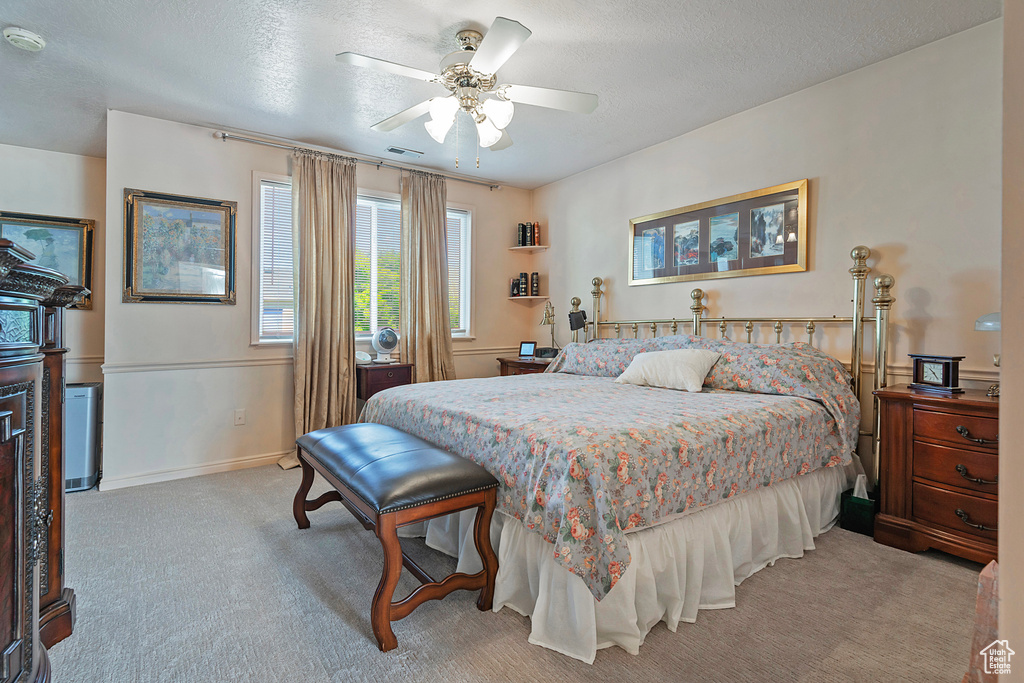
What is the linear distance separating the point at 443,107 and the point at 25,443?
2.03 metres

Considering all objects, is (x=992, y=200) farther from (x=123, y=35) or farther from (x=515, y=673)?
(x=123, y=35)

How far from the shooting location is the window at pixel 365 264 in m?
3.85

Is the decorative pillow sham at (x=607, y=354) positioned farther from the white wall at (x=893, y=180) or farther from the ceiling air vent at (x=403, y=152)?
the ceiling air vent at (x=403, y=152)

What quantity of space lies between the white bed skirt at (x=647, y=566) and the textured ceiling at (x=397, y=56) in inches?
87.8

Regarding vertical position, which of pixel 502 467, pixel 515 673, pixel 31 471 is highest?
pixel 31 471

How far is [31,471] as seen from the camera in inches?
43.7

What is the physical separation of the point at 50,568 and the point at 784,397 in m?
2.96

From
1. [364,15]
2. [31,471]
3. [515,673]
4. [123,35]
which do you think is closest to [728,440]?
[515,673]

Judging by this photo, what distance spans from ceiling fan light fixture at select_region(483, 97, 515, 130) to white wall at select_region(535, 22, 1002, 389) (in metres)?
1.85

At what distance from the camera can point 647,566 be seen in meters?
1.66

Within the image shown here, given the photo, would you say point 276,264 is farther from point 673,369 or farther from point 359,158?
point 673,369

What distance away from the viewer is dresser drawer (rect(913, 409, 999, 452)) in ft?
6.64

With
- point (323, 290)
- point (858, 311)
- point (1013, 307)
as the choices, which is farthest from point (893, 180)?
point (323, 290)

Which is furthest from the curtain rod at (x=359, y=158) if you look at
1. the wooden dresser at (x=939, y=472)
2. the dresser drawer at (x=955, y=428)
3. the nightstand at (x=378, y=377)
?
the dresser drawer at (x=955, y=428)
